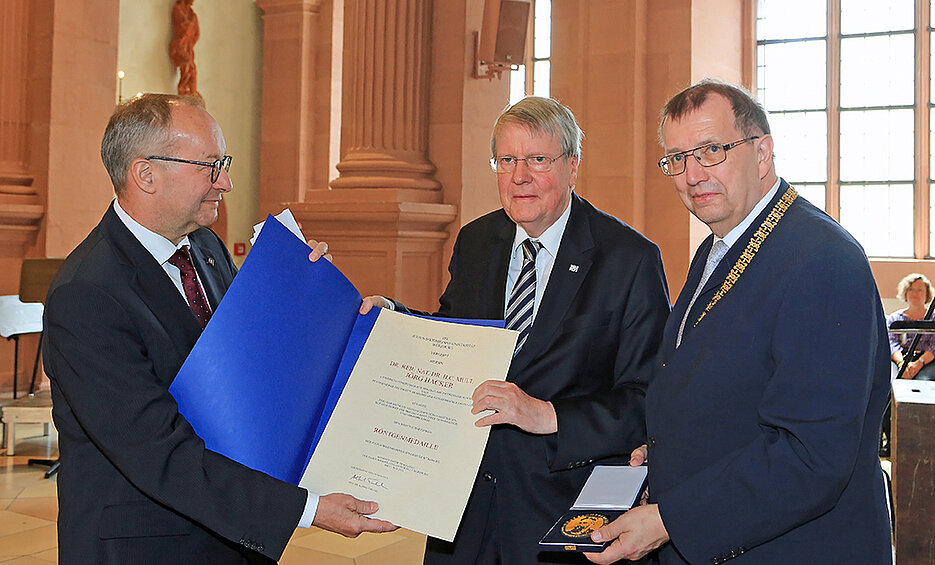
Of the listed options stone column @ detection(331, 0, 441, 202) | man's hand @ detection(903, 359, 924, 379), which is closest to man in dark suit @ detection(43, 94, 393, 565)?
stone column @ detection(331, 0, 441, 202)

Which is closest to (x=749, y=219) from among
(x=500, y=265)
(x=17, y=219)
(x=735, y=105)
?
(x=735, y=105)

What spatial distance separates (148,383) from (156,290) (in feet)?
0.79

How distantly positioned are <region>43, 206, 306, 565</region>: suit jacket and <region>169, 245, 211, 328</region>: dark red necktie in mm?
81

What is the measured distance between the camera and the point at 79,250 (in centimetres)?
205

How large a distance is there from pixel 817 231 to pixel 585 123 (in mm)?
9282

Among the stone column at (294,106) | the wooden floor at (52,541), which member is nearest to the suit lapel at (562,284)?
the wooden floor at (52,541)

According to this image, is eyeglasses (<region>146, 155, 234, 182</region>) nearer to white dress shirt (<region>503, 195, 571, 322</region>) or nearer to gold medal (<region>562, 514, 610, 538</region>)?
white dress shirt (<region>503, 195, 571, 322</region>)

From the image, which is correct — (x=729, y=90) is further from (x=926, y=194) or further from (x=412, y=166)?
(x=926, y=194)

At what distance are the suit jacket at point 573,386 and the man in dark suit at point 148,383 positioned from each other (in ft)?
1.26

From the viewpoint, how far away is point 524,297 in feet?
7.92

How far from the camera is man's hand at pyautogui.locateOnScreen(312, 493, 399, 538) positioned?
1960 millimetres

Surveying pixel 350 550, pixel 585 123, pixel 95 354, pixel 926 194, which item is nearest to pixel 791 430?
pixel 95 354

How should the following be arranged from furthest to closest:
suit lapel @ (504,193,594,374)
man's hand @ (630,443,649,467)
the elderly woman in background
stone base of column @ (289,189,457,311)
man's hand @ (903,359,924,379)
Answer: man's hand @ (903,359,924,379) → the elderly woman in background → stone base of column @ (289,189,457,311) → suit lapel @ (504,193,594,374) → man's hand @ (630,443,649,467)
